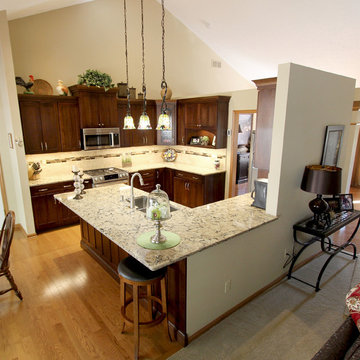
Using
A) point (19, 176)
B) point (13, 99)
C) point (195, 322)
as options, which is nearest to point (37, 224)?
point (19, 176)

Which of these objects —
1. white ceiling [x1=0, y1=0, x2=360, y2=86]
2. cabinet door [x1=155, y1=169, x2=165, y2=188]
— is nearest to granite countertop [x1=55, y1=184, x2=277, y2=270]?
cabinet door [x1=155, y1=169, x2=165, y2=188]

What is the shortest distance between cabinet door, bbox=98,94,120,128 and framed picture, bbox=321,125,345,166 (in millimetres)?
3940

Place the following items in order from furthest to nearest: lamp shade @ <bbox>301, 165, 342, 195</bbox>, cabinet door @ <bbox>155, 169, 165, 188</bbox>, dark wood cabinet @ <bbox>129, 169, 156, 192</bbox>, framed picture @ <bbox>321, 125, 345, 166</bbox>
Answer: cabinet door @ <bbox>155, 169, 165, 188</bbox>, dark wood cabinet @ <bbox>129, 169, 156, 192</bbox>, framed picture @ <bbox>321, 125, 345, 166</bbox>, lamp shade @ <bbox>301, 165, 342, 195</bbox>

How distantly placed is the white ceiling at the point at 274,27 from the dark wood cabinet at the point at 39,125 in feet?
4.45

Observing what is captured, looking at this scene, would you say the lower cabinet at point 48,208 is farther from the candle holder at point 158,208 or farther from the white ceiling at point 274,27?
the candle holder at point 158,208

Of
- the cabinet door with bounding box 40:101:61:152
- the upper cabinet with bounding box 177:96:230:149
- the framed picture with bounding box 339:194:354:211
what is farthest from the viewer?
the upper cabinet with bounding box 177:96:230:149

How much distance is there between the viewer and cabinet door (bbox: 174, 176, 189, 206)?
237 inches

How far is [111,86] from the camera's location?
531 cm

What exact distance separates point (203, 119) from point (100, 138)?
7.32 feet

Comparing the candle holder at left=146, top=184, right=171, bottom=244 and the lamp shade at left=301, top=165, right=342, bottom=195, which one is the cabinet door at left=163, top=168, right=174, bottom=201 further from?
the candle holder at left=146, top=184, right=171, bottom=244

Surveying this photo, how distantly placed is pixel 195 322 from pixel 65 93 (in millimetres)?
4495

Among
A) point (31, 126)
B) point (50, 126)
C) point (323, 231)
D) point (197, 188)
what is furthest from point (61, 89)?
point (323, 231)

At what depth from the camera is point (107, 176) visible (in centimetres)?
527

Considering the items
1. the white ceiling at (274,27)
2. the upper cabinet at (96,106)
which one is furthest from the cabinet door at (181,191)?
the white ceiling at (274,27)
